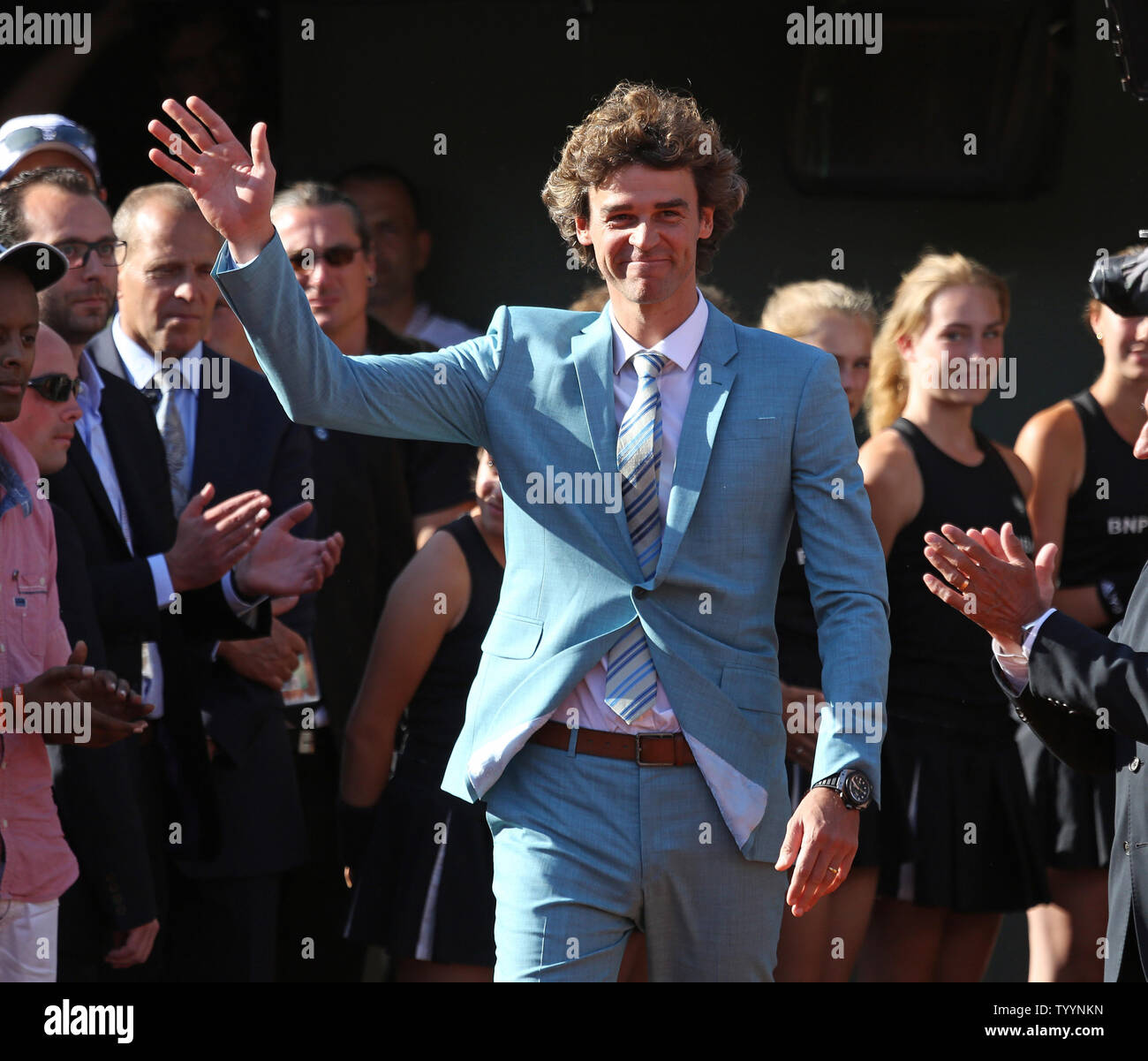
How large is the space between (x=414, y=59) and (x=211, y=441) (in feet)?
6.56

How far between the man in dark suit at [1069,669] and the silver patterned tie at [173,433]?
2.07 m

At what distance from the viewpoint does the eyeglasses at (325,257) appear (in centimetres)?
484

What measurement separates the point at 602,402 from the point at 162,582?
1.33 metres

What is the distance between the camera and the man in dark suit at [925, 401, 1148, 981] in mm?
2869

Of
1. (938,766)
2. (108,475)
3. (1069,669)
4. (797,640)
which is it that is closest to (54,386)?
(108,475)

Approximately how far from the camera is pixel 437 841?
4059 mm

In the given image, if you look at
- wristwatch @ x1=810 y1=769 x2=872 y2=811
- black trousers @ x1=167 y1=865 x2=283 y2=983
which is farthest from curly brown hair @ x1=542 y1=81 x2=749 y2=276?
black trousers @ x1=167 y1=865 x2=283 y2=983

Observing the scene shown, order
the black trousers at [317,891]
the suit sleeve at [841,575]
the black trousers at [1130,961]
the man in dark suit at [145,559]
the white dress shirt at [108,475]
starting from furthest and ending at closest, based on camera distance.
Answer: the black trousers at [317,891] → the white dress shirt at [108,475] → the man in dark suit at [145,559] → the black trousers at [1130,961] → the suit sleeve at [841,575]

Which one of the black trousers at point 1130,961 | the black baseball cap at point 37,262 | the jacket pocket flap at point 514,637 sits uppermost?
the black baseball cap at point 37,262

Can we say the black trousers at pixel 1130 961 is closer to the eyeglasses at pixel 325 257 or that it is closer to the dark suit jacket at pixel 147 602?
the dark suit jacket at pixel 147 602

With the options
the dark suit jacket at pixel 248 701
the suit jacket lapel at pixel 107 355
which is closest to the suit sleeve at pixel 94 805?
the dark suit jacket at pixel 248 701

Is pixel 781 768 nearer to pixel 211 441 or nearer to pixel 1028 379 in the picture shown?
pixel 211 441

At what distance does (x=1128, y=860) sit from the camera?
9.88ft

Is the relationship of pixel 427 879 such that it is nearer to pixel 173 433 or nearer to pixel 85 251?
pixel 173 433
